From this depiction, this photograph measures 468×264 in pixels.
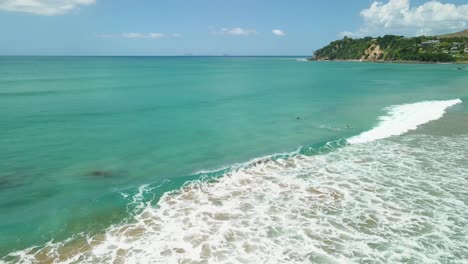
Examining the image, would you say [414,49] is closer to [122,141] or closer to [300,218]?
[122,141]

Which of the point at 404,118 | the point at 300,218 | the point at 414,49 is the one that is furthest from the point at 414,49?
the point at 300,218

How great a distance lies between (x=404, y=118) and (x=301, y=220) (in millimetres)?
23499

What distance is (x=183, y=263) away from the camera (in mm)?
10359

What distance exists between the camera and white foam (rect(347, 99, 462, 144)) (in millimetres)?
25483

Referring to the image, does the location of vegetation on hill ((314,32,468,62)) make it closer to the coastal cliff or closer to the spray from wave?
the coastal cliff

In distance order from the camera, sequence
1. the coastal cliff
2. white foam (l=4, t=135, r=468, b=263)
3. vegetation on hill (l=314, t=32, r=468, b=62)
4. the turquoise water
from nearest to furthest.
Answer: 1. white foam (l=4, t=135, r=468, b=263)
2. the turquoise water
3. the coastal cliff
4. vegetation on hill (l=314, t=32, r=468, b=62)

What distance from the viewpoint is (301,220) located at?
1285 cm

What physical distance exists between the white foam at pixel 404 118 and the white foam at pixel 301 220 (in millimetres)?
6572

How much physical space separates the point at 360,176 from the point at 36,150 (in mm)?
19929

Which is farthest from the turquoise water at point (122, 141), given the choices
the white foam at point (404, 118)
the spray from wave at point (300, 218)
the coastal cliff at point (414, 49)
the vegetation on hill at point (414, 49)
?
the coastal cliff at point (414, 49)

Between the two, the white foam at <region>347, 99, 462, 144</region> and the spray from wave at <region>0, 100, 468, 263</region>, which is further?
the white foam at <region>347, 99, 462, 144</region>

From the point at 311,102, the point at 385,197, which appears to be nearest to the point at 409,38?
the point at 311,102

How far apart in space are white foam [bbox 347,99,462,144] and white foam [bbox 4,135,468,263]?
657 centimetres

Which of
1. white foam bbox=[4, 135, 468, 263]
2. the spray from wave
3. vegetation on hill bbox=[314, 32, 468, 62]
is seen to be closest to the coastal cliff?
vegetation on hill bbox=[314, 32, 468, 62]
